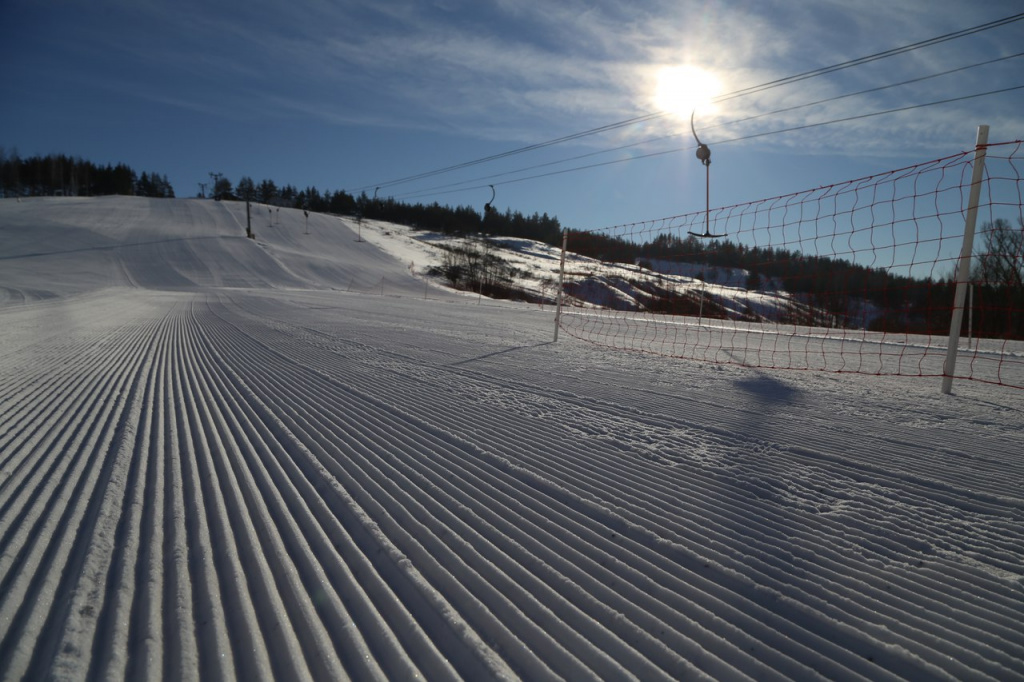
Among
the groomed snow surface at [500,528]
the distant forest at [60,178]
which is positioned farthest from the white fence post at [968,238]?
the distant forest at [60,178]

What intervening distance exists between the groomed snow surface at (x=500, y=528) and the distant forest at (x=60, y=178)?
112 meters

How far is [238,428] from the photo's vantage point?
464 centimetres

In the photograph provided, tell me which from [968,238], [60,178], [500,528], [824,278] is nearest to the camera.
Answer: [500,528]

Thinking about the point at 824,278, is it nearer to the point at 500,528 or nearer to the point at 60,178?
the point at 500,528

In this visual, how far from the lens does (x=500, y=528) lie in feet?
9.75

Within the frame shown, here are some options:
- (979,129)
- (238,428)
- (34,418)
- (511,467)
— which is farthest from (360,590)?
(979,129)

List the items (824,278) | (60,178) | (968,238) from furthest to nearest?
(60,178) → (824,278) → (968,238)

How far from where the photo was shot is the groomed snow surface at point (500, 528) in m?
2.01

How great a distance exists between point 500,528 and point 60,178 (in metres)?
123

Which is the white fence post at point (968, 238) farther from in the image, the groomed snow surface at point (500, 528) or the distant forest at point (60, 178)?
the distant forest at point (60, 178)

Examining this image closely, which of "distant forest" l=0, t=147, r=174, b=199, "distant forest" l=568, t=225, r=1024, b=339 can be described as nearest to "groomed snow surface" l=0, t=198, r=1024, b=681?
"distant forest" l=568, t=225, r=1024, b=339

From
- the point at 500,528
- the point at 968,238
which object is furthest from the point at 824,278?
the point at 500,528

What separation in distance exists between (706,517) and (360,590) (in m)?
2.08

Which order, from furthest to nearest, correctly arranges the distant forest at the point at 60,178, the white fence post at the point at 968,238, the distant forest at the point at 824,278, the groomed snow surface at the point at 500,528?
the distant forest at the point at 60,178 → the distant forest at the point at 824,278 → the white fence post at the point at 968,238 → the groomed snow surface at the point at 500,528
